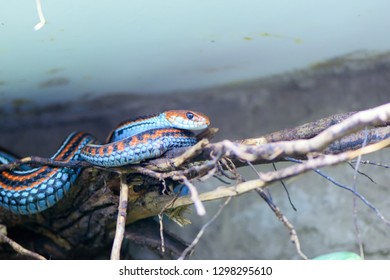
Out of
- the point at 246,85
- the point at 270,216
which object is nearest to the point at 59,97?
the point at 246,85

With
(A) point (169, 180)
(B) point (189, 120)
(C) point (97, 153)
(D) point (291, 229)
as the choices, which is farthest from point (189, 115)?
(D) point (291, 229)

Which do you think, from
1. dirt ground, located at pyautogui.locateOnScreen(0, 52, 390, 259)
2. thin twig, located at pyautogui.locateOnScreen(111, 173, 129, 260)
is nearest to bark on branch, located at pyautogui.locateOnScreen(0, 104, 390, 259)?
thin twig, located at pyautogui.locateOnScreen(111, 173, 129, 260)

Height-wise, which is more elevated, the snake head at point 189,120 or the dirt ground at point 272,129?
the snake head at point 189,120

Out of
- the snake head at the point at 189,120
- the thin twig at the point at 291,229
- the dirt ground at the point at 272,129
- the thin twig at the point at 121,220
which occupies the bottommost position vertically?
the dirt ground at the point at 272,129

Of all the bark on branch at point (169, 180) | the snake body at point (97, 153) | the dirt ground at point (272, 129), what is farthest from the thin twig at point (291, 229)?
the dirt ground at point (272, 129)

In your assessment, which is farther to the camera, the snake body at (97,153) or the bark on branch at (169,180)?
the snake body at (97,153)

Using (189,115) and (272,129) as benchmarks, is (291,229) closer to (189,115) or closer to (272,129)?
(189,115)

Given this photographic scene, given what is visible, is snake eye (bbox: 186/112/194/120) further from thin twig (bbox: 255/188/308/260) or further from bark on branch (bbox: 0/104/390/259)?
thin twig (bbox: 255/188/308/260)

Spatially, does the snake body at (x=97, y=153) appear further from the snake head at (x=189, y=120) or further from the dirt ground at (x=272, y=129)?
the dirt ground at (x=272, y=129)
